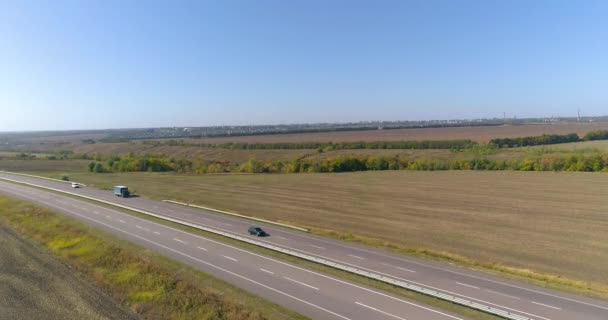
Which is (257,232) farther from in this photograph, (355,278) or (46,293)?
(46,293)

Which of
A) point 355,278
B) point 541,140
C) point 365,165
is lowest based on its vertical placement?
point 365,165

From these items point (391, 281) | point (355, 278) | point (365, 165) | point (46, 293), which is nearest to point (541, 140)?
point (365, 165)

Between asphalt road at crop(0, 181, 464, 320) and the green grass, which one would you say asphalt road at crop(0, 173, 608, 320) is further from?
the green grass

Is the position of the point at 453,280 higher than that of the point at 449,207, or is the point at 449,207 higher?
the point at 453,280

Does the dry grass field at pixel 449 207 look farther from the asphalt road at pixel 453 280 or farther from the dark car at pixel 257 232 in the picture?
the dark car at pixel 257 232

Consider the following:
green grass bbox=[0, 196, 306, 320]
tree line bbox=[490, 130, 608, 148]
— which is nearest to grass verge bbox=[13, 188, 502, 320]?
green grass bbox=[0, 196, 306, 320]

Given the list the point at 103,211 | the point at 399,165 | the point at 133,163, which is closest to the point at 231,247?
the point at 103,211
